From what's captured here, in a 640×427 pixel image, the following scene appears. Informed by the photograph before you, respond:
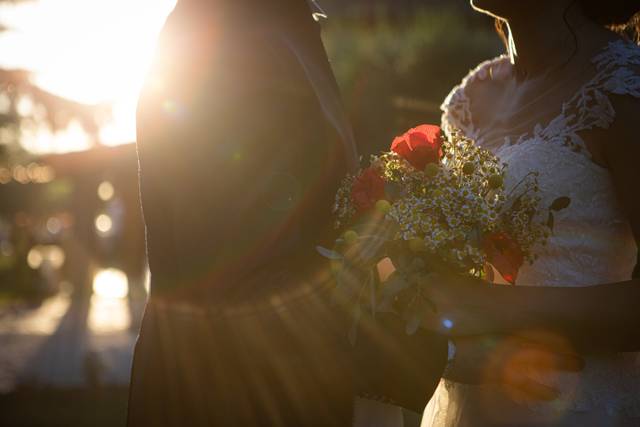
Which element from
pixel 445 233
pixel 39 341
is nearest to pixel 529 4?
pixel 445 233

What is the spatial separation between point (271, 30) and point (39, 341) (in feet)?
43.8

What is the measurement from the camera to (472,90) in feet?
11.4

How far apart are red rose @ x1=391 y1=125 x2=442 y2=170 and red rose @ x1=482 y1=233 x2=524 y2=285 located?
0.34m

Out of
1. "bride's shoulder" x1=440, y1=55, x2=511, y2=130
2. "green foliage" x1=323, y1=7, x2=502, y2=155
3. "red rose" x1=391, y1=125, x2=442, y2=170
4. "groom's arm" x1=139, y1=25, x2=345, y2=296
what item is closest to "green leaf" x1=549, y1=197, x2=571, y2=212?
"red rose" x1=391, y1=125, x2=442, y2=170

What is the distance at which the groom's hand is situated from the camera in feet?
7.76

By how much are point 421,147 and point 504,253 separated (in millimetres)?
468

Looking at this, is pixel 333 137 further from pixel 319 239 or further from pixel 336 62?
pixel 336 62

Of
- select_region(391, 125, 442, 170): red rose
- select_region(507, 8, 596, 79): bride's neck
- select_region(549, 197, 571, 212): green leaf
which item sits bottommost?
select_region(549, 197, 571, 212): green leaf

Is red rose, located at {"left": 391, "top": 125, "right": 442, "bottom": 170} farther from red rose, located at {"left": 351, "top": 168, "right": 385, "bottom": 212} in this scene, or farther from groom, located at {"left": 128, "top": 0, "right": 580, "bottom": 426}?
groom, located at {"left": 128, "top": 0, "right": 580, "bottom": 426}

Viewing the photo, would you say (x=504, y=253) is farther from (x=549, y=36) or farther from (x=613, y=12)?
(x=613, y=12)

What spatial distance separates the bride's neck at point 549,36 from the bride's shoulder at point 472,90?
340 millimetres

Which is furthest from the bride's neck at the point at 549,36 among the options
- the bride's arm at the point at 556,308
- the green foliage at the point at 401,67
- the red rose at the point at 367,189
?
the green foliage at the point at 401,67

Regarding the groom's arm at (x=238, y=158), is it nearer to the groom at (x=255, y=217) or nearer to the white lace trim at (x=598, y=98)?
the groom at (x=255, y=217)

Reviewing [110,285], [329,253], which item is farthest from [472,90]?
[110,285]
